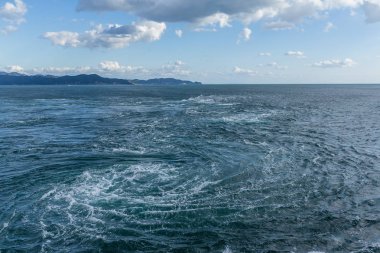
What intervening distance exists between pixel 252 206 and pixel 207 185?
20.3 feet

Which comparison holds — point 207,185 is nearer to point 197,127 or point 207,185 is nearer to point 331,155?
point 331,155

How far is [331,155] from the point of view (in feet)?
157

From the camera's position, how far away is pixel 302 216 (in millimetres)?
28219

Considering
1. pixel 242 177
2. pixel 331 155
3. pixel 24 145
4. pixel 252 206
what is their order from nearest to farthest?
1. pixel 252 206
2. pixel 242 177
3. pixel 331 155
4. pixel 24 145

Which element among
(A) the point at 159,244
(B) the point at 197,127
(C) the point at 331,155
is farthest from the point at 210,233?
(B) the point at 197,127

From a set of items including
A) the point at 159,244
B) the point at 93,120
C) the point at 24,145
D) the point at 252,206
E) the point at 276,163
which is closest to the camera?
the point at 159,244

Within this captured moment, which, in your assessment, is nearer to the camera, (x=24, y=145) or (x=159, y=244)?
(x=159, y=244)

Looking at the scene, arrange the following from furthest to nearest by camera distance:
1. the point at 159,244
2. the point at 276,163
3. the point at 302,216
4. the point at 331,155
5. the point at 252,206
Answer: the point at 331,155 → the point at 276,163 → the point at 252,206 → the point at 302,216 → the point at 159,244

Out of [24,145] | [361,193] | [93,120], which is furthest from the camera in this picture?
[93,120]

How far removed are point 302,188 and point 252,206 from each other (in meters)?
7.06

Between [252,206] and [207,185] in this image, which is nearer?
[252,206]

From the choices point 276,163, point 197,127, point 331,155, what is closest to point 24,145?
point 197,127

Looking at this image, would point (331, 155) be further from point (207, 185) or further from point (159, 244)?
point (159, 244)

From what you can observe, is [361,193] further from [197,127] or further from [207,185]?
[197,127]
